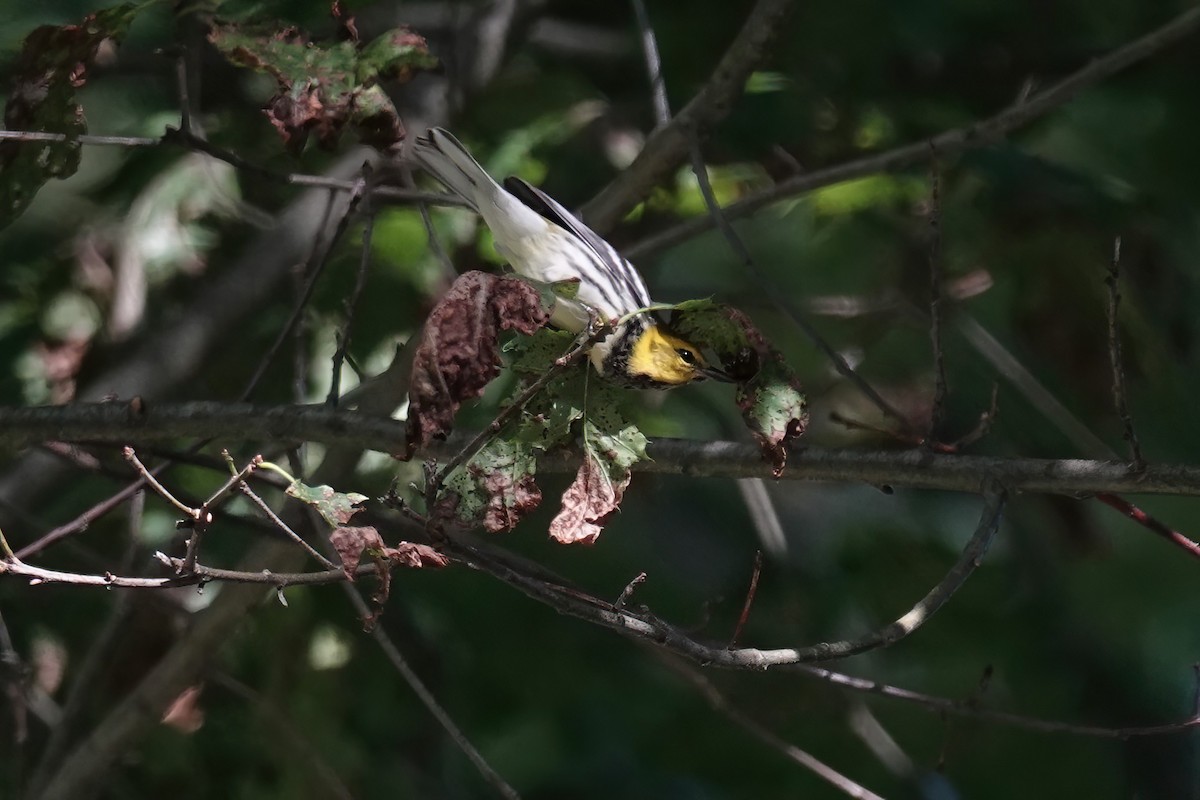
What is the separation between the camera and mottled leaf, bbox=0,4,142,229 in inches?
80.3

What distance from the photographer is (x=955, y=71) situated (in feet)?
11.8

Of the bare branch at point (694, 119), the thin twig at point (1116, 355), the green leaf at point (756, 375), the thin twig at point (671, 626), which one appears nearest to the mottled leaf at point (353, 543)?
the thin twig at point (671, 626)

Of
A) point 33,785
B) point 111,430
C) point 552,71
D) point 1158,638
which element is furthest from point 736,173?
point 33,785

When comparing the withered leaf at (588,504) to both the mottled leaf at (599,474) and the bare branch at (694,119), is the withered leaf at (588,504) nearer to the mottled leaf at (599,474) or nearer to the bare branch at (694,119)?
the mottled leaf at (599,474)

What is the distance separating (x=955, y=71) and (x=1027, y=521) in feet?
4.31

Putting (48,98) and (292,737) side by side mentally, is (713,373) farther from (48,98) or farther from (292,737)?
(292,737)

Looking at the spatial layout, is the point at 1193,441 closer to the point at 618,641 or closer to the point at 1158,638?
the point at 1158,638

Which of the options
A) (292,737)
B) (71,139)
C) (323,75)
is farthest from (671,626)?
(292,737)

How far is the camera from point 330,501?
5.39ft

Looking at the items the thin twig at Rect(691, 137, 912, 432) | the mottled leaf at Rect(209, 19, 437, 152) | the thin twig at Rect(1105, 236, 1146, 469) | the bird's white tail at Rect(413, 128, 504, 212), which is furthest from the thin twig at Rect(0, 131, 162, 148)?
the thin twig at Rect(1105, 236, 1146, 469)

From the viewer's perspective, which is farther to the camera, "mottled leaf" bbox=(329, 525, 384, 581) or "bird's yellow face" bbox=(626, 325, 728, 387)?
"bird's yellow face" bbox=(626, 325, 728, 387)

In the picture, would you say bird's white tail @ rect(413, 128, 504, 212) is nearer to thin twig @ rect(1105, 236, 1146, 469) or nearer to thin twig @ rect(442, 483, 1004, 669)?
thin twig @ rect(442, 483, 1004, 669)

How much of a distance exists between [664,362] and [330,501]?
3.20 ft

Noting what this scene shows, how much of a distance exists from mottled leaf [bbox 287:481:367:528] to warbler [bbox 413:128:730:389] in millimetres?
746
